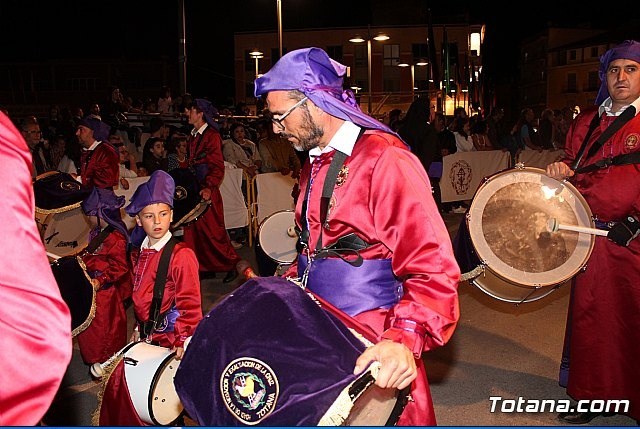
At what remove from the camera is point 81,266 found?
207 inches

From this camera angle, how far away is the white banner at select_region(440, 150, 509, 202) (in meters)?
14.5

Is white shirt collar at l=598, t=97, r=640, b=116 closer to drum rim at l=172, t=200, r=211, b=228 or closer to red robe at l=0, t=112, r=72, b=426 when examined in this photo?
red robe at l=0, t=112, r=72, b=426

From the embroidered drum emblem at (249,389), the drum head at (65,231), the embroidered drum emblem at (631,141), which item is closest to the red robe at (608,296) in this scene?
the embroidered drum emblem at (631,141)

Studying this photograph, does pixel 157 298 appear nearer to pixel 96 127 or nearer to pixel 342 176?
pixel 342 176

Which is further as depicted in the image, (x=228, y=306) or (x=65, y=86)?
(x=65, y=86)

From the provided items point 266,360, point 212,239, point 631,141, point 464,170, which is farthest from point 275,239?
point 464,170

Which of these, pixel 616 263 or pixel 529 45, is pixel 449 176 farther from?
pixel 529 45

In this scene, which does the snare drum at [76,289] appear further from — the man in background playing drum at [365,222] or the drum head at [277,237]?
the man in background playing drum at [365,222]

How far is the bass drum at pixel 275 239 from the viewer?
6953 millimetres

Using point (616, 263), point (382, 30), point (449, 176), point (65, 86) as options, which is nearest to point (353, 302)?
point (616, 263)

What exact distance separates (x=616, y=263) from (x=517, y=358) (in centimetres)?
169

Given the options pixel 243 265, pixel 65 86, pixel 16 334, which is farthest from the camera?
pixel 65 86

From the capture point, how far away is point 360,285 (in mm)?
2609

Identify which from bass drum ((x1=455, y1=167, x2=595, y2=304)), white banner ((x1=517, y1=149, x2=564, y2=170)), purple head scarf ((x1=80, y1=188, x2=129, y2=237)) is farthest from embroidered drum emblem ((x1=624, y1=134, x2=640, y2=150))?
white banner ((x1=517, y1=149, x2=564, y2=170))
